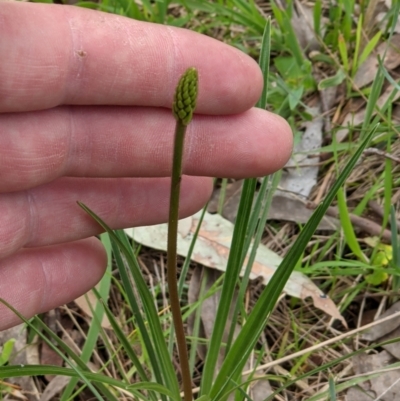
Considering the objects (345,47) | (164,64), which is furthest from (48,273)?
(345,47)

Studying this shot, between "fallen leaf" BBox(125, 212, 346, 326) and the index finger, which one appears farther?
"fallen leaf" BBox(125, 212, 346, 326)

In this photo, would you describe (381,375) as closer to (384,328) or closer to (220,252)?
(384,328)

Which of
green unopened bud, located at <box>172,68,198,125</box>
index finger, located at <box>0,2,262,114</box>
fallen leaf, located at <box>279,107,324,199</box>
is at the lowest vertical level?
fallen leaf, located at <box>279,107,324,199</box>

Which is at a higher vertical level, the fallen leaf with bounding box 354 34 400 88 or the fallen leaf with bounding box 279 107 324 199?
the fallen leaf with bounding box 354 34 400 88

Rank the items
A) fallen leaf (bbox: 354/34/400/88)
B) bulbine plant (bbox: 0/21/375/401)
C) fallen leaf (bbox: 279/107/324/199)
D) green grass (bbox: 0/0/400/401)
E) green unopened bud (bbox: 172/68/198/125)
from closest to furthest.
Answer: green unopened bud (bbox: 172/68/198/125), bulbine plant (bbox: 0/21/375/401), green grass (bbox: 0/0/400/401), fallen leaf (bbox: 279/107/324/199), fallen leaf (bbox: 354/34/400/88)

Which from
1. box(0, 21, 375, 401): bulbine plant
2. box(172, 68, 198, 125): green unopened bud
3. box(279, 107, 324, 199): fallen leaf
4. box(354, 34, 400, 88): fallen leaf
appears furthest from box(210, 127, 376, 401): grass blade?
box(354, 34, 400, 88): fallen leaf

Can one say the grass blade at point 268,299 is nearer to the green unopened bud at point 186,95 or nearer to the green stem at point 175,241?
the green stem at point 175,241

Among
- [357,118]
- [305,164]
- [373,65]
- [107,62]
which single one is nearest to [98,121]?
[107,62]

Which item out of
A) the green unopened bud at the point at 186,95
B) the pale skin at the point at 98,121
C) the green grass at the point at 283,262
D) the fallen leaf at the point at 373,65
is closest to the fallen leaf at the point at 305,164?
the green grass at the point at 283,262

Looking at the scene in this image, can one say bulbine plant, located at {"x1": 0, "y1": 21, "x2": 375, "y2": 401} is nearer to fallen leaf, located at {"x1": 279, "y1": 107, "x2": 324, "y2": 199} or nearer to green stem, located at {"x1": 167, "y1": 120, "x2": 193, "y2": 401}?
green stem, located at {"x1": 167, "y1": 120, "x2": 193, "y2": 401}
